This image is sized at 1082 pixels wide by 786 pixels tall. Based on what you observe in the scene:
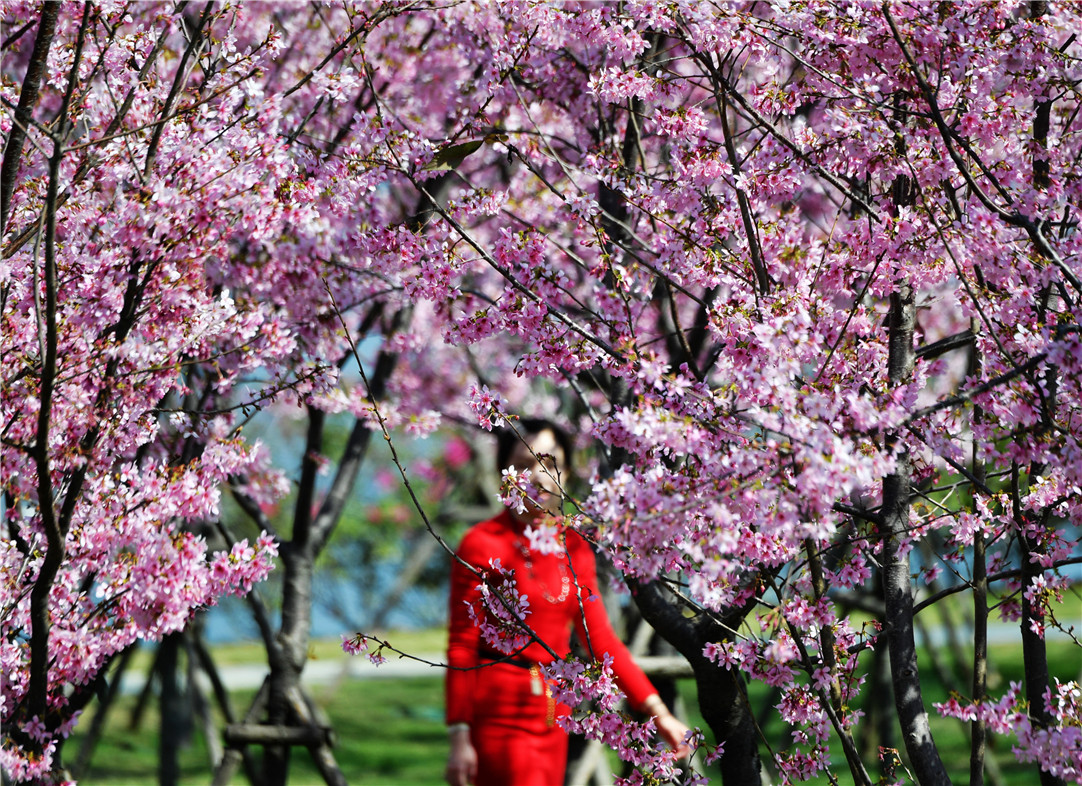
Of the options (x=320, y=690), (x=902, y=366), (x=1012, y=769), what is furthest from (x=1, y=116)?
(x=320, y=690)

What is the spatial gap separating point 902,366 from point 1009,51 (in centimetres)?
96

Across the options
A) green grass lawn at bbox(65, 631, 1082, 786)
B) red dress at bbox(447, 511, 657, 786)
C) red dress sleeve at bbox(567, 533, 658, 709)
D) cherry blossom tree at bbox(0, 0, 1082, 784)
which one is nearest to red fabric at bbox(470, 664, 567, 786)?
red dress at bbox(447, 511, 657, 786)

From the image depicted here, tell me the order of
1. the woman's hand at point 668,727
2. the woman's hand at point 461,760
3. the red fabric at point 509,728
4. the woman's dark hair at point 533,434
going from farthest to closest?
the woman's dark hair at point 533,434 < the red fabric at point 509,728 < the woman's hand at point 461,760 < the woman's hand at point 668,727

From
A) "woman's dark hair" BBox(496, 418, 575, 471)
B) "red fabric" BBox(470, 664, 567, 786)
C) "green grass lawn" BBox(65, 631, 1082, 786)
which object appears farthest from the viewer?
"green grass lawn" BBox(65, 631, 1082, 786)

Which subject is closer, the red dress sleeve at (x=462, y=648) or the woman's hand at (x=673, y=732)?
the woman's hand at (x=673, y=732)

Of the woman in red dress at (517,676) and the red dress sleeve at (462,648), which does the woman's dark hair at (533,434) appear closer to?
the woman in red dress at (517,676)

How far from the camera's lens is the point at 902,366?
10.4 feet

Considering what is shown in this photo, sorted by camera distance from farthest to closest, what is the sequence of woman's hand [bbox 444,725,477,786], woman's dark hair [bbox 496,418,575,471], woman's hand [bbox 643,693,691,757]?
woman's dark hair [bbox 496,418,575,471] → woman's hand [bbox 444,725,477,786] → woman's hand [bbox 643,693,691,757]

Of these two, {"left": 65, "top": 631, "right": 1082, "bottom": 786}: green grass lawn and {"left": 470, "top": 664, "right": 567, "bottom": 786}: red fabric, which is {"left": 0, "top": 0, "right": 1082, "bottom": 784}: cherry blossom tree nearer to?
{"left": 470, "top": 664, "right": 567, "bottom": 786}: red fabric

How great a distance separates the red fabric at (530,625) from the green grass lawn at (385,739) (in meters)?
3.70

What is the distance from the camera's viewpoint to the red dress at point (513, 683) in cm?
371

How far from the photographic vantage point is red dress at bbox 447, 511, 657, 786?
371 cm

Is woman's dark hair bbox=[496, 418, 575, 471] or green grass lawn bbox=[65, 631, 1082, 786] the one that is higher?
woman's dark hair bbox=[496, 418, 575, 471]

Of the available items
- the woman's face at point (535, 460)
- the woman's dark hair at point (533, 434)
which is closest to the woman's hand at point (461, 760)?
the woman's face at point (535, 460)
